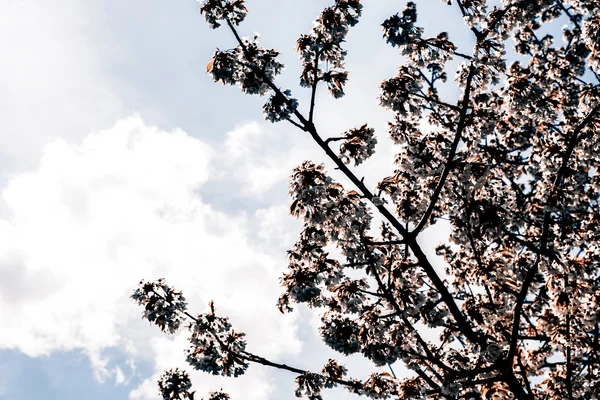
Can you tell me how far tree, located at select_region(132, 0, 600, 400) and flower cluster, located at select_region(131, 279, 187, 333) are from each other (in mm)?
23

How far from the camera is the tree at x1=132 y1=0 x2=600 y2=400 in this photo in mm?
7941

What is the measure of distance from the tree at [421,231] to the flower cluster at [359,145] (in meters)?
0.03

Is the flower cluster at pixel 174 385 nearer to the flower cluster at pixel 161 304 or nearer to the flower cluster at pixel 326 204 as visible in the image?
the flower cluster at pixel 161 304

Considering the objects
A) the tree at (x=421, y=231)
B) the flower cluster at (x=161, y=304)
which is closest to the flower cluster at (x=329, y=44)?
the tree at (x=421, y=231)

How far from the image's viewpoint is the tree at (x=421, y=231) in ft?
26.1

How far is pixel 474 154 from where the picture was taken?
9.71 meters

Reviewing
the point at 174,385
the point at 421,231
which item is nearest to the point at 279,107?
the point at 421,231

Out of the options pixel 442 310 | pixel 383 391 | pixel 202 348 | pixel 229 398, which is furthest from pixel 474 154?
pixel 229 398

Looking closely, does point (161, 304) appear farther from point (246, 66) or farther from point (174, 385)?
point (246, 66)

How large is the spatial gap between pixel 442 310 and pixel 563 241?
13.9 ft

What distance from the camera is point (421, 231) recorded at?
9.30m

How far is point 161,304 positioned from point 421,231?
5.37 m

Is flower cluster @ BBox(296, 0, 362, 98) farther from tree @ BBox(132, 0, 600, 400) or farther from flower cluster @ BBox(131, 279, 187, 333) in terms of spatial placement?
flower cluster @ BBox(131, 279, 187, 333)

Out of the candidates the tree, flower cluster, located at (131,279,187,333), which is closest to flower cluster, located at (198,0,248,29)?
the tree
